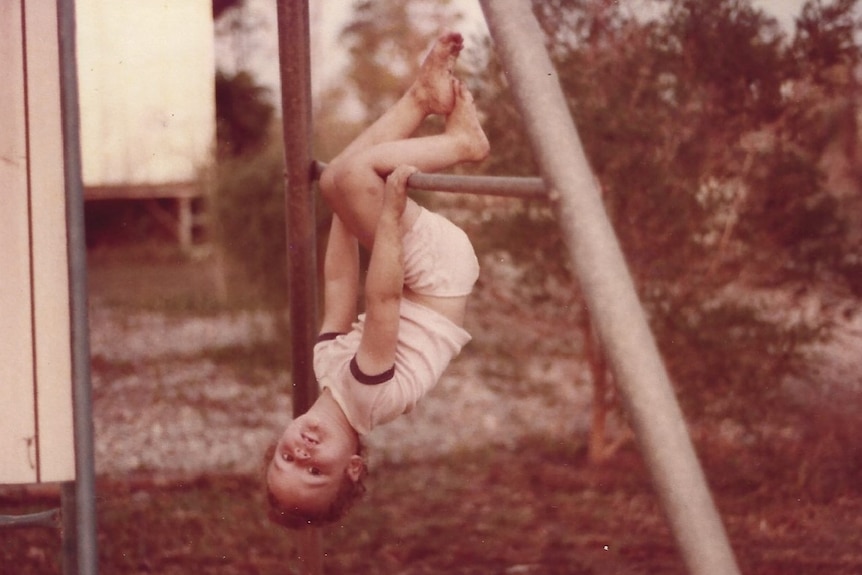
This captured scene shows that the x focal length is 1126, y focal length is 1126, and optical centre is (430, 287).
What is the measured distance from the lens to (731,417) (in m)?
3.19

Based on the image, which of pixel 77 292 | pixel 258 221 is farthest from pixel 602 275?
pixel 258 221

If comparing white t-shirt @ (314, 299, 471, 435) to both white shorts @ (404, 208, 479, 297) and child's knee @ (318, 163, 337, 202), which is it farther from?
child's knee @ (318, 163, 337, 202)

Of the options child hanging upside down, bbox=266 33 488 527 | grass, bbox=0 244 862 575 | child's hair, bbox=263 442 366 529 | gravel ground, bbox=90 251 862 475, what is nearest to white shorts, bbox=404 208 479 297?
child hanging upside down, bbox=266 33 488 527

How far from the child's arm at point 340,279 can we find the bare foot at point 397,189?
1.31 feet

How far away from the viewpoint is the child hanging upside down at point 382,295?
4.85 feet

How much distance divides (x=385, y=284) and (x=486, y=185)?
0.29 metres

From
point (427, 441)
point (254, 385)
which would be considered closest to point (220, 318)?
point (254, 385)

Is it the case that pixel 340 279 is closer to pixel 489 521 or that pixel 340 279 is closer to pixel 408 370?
pixel 408 370

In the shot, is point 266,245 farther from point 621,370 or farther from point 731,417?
point 621,370

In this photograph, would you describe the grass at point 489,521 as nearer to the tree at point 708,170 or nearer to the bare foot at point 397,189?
the tree at point 708,170

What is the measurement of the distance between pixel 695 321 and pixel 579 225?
2.32m

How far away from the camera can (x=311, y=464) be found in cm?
177

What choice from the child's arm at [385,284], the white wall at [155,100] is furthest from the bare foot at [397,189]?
the white wall at [155,100]

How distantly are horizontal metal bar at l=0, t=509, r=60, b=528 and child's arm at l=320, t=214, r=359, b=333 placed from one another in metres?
0.49
